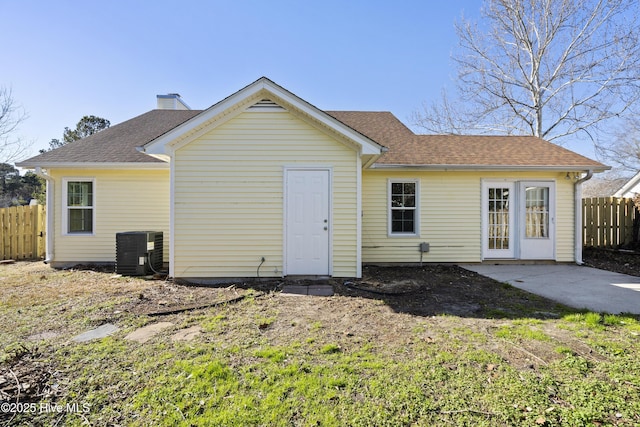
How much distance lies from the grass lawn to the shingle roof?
4.60 m

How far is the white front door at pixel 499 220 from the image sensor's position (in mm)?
8375

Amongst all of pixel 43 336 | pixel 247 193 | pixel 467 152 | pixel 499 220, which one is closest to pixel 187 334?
pixel 43 336

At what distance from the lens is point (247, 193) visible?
6.38 meters

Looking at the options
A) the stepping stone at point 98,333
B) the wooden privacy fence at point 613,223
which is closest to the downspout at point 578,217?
the wooden privacy fence at point 613,223

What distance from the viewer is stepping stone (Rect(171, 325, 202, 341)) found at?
3.61 metres

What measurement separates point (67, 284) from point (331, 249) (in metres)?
5.74

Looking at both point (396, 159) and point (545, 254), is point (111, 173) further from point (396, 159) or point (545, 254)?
point (545, 254)

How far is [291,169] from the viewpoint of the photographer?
6.40 metres

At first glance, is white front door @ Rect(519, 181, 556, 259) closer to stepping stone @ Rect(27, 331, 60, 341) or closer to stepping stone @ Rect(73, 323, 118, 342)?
stepping stone @ Rect(73, 323, 118, 342)

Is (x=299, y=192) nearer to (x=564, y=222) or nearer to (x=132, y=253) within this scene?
(x=132, y=253)

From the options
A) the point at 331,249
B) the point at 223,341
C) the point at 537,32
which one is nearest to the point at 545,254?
the point at 331,249

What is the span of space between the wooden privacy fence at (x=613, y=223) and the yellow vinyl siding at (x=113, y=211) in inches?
565

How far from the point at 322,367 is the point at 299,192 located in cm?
408

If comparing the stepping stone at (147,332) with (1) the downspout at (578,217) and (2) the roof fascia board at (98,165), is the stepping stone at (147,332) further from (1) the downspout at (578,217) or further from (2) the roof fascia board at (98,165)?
(1) the downspout at (578,217)
